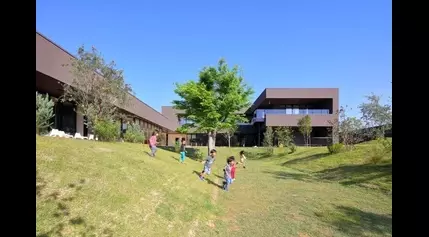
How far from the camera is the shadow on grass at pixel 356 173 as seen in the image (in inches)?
639

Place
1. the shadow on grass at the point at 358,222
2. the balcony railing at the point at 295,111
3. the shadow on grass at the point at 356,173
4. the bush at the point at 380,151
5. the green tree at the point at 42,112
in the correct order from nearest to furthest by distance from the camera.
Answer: the shadow on grass at the point at 358,222 < the shadow on grass at the point at 356,173 < the green tree at the point at 42,112 < the bush at the point at 380,151 < the balcony railing at the point at 295,111

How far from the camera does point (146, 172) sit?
12125mm

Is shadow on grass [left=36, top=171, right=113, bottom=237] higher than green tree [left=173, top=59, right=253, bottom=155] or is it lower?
lower

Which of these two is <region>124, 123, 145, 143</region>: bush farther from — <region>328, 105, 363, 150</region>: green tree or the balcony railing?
the balcony railing

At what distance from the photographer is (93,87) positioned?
21172 mm

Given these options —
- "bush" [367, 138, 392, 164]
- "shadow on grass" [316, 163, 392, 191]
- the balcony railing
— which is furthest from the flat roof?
the balcony railing

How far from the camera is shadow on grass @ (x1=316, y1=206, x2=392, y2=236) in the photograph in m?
8.65

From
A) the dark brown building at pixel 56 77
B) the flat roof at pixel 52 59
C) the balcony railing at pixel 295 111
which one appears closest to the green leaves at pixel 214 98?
the dark brown building at pixel 56 77

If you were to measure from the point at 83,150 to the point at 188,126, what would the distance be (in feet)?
59.3

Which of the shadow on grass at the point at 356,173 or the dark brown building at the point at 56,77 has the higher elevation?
the dark brown building at the point at 56,77

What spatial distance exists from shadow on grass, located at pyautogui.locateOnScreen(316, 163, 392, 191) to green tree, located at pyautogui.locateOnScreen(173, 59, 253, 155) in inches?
377

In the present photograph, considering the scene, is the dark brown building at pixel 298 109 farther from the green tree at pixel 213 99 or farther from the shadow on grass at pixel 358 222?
the shadow on grass at pixel 358 222

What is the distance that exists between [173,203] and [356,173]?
1148cm

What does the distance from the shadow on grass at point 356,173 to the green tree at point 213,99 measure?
31.5ft
